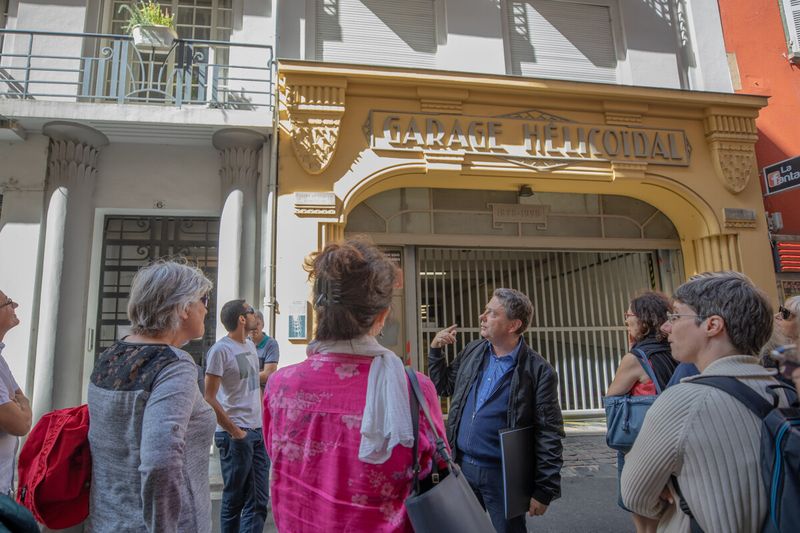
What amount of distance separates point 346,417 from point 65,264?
5.92 m

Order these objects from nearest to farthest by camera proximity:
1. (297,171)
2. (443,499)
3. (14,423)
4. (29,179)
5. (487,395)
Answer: (443,499), (14,423), (487,395), (29,179), (297,171)

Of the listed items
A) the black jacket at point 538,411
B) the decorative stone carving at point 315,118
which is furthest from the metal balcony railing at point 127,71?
the black jacket at point 538,411

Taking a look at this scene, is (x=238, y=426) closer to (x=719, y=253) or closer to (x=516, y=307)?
(x=516, y=307)

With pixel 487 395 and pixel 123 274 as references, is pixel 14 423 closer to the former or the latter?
pixel 487 395

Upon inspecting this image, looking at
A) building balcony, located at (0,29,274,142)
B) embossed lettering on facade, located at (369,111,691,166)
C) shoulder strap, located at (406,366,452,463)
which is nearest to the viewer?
shoulder strap, located at (406,366,452,463)

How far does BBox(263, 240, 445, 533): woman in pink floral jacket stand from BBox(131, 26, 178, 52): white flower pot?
6.10m

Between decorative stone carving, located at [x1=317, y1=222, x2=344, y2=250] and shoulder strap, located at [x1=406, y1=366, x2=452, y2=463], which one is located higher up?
decorative stone carving, located at [x1=317, y1=222, x2=344, y2=250]

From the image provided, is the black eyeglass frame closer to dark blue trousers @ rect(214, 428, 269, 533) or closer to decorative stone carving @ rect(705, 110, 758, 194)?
dark blue trousers @ rect(214, 428, 269, 533)

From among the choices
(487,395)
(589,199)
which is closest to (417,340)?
(589,199)

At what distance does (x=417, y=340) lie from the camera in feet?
23.6

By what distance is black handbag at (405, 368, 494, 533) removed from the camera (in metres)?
1.27

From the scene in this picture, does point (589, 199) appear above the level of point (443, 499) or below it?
above

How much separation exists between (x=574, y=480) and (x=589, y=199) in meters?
4.63

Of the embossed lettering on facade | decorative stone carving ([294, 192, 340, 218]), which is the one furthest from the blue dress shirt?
the embossed lettering on facade
